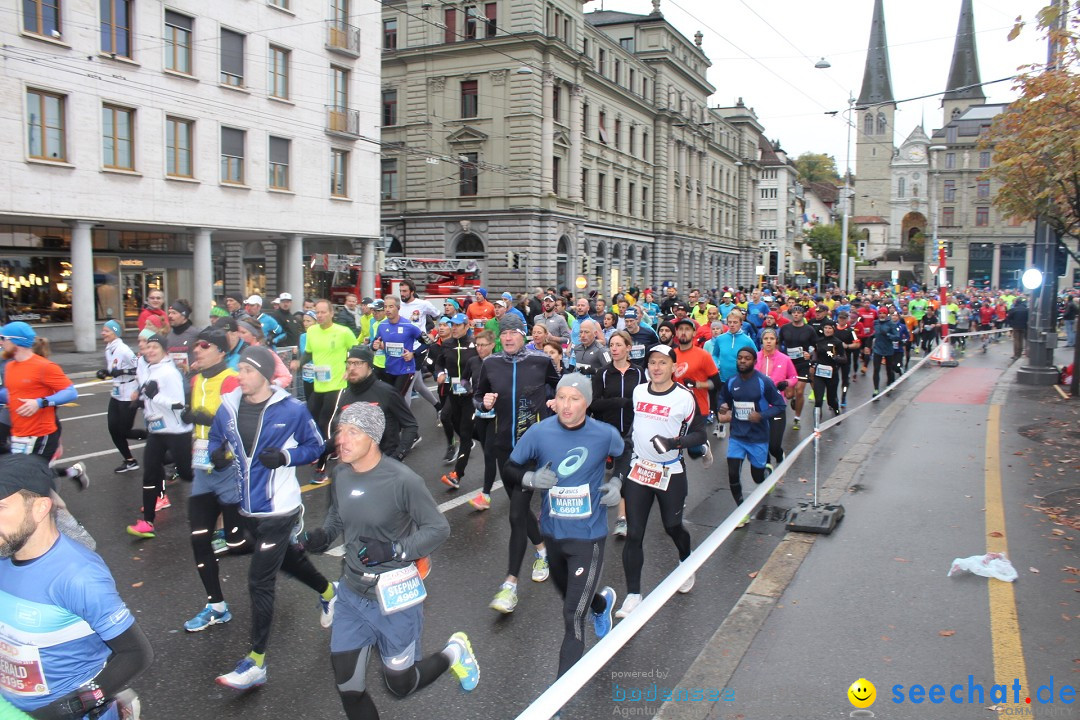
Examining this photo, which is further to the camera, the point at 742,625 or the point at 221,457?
the point at 742,625

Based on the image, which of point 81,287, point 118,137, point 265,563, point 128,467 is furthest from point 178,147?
point 265,563

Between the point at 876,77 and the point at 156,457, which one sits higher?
the point at 876,77

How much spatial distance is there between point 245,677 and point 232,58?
27.1 metres

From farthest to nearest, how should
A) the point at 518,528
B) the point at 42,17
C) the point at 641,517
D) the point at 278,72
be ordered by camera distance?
the point at 278,72
the point at 42,17
the point at 518,528
the point at 641,517

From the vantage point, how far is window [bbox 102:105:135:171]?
76.6 ft

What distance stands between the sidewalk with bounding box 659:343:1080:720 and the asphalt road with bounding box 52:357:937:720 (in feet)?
1.14

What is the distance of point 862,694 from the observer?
430 centimetres

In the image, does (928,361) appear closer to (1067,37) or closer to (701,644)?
(1067,37)

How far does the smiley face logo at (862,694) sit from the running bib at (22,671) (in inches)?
147

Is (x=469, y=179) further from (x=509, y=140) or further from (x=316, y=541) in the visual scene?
(x=316, y=541)

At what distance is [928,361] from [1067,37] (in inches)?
553

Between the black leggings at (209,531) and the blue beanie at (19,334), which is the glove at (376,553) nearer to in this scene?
the black leggings at (209,531)

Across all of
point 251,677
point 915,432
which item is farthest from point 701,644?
point 915,432

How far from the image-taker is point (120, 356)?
8461 millimetres
